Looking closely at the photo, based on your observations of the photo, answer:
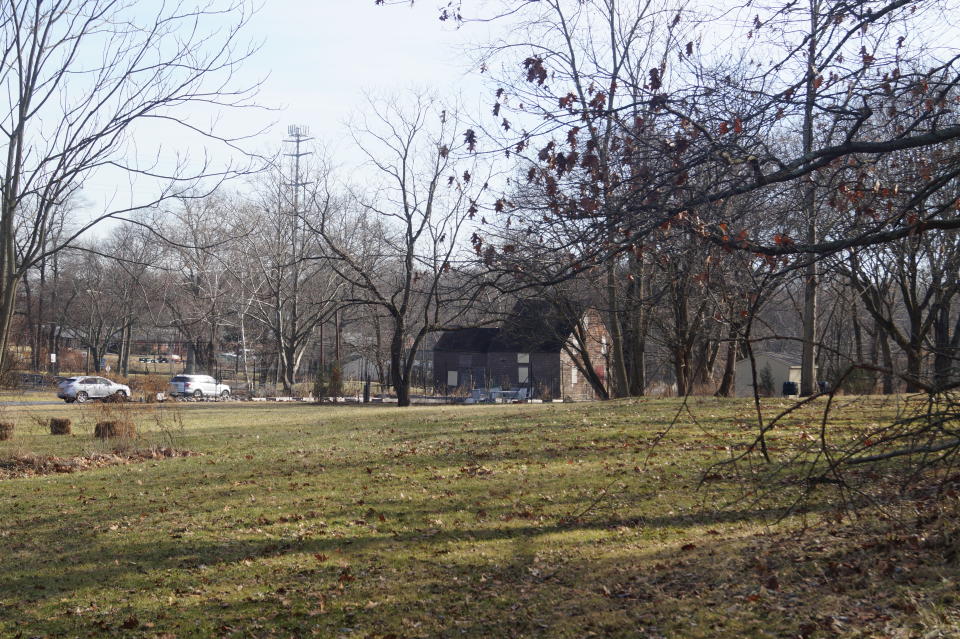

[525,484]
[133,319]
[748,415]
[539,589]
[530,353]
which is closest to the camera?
[539,589]

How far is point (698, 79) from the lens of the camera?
22.8 ft

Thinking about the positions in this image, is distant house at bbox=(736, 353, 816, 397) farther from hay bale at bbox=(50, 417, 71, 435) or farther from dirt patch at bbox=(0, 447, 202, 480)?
hay bale at bbox=(50, 417, 71, 435)

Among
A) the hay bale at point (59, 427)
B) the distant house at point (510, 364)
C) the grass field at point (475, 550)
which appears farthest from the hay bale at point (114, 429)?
the distant house at point (510, 364)

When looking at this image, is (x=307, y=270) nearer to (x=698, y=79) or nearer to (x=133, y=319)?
(x=133, y=319)

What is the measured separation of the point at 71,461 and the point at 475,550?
10.1 m

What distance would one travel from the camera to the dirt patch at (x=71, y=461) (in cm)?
1396

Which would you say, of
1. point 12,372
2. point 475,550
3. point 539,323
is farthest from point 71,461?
point 12,372

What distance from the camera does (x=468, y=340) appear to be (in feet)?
165

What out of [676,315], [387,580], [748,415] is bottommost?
[387,580]

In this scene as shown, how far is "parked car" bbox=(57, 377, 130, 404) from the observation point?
36.4 metres

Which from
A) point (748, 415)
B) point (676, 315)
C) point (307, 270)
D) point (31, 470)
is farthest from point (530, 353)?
point (31, 470)

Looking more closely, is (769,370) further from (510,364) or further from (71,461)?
(71,461)

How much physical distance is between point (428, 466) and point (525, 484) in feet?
7.19

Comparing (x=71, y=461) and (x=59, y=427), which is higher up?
(x=59, y=427)
